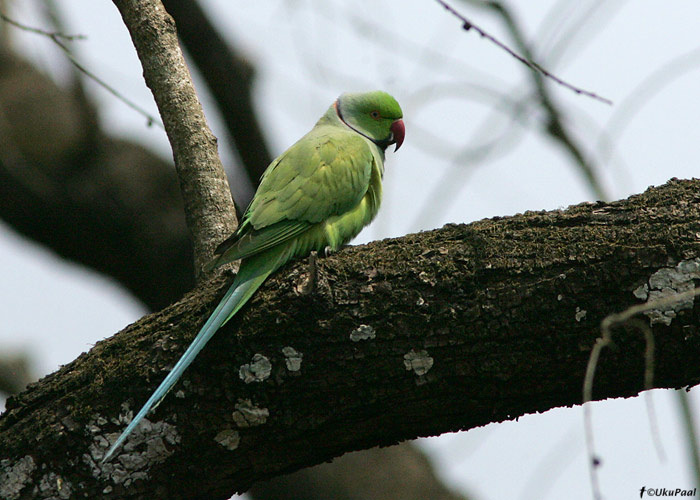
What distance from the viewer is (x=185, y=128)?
3086 millimetres

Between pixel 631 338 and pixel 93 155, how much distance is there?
4.38 meters

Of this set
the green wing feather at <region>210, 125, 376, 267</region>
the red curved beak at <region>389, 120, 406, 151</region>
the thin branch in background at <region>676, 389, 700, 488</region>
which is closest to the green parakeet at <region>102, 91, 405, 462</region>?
the green wing feather at <region>210, 125, 376, 267</region>

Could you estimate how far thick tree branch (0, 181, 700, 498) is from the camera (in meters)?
2.12

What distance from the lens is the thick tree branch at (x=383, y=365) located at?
2.12 meters

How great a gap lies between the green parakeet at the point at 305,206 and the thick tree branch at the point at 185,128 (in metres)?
0.15

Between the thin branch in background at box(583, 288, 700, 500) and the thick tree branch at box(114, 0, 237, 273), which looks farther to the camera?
the thick tree branch at box(114, 0, 237, 273)

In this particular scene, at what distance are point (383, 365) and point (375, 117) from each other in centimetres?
258

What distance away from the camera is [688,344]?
6.86 ft

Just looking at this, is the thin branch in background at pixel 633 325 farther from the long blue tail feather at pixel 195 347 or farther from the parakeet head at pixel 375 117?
the parakeet head at pixel 375 117

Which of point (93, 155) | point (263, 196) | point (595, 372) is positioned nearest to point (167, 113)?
point (263, 196)

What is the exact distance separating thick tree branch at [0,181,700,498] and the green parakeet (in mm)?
313

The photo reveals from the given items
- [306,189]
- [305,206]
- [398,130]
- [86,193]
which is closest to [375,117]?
[398,130]

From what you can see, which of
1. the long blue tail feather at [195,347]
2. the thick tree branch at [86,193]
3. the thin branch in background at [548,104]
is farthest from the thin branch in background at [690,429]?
the thick tree branch at [86,193]

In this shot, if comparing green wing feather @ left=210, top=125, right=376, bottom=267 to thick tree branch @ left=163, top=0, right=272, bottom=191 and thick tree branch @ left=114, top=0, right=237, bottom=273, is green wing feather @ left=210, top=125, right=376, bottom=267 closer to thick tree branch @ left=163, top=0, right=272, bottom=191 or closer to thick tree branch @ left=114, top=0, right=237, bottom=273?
thick tree branch @ left=114, top=0, right=237, bottom=273
